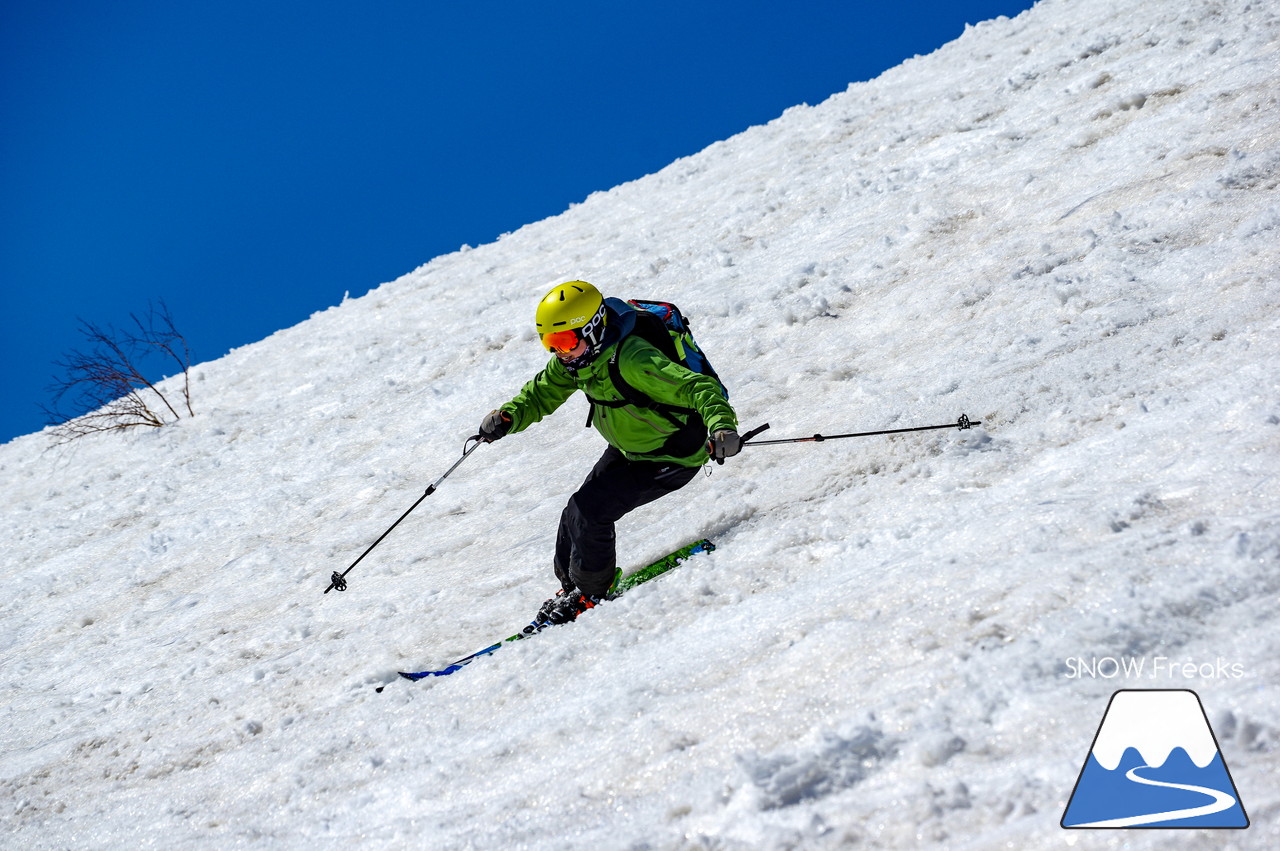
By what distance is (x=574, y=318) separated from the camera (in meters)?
5.87

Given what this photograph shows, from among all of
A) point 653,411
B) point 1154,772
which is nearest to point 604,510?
point 653,411

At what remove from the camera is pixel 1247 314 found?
6.31 metres

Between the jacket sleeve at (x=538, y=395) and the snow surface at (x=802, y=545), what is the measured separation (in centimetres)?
127

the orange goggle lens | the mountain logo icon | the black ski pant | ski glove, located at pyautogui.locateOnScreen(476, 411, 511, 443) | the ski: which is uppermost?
the orange goggle lens

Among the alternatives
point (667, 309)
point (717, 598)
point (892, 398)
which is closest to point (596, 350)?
point (667, 309)

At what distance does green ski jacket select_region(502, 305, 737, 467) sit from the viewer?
Answer: 5562 millimetres

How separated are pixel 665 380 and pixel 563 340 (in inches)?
30.3

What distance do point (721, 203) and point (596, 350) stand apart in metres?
10.1

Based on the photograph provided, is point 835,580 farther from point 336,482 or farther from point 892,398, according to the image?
point 336,482

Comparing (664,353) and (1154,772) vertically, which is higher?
(664,353)

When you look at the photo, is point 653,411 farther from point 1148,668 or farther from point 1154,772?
point 1154,772

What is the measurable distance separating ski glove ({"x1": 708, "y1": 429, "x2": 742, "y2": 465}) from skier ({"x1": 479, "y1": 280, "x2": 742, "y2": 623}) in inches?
18.6

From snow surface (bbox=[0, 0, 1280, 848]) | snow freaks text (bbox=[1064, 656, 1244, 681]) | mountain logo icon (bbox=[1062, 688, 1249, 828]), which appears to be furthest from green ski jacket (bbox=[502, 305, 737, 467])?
mountain logo icon (bbox=[1062, 688, 1249, 828])

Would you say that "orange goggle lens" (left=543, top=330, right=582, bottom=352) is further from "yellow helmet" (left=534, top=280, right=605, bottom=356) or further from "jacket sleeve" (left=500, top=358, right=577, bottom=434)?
"jacket sleeve" (left=500, top=358, right=577, bottom=434)
